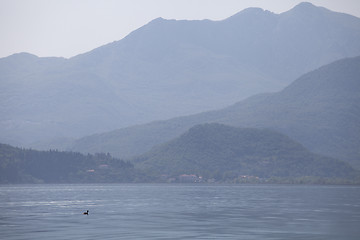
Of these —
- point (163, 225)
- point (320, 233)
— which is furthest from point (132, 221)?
point (320, 233)

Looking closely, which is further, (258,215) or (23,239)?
(258,215)

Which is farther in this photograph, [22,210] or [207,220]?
[22,210]

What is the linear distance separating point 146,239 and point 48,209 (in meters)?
53.6

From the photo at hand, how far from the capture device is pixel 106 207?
138 m

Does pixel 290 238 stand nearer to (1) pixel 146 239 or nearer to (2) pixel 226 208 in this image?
(1) pixel 146 239

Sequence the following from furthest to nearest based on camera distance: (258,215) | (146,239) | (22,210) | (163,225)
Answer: (22,210) → (258,215) → (163,225) → (146,239)

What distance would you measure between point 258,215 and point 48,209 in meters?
41.5

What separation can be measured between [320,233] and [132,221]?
30069 millimetres

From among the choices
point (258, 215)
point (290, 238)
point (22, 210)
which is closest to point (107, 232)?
point (290, 238)

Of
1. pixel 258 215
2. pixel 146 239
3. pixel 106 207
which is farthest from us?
pixel 106 207

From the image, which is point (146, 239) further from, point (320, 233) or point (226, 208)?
point (226, 208)

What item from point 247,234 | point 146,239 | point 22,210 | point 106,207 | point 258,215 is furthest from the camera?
point 106,207

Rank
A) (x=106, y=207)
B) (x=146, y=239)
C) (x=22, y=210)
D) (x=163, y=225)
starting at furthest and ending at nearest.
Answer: (x=106, y=207), (x=22, y=210), (x=163, y=225), (x=146, y=239)

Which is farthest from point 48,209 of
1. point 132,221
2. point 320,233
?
point 320,233
